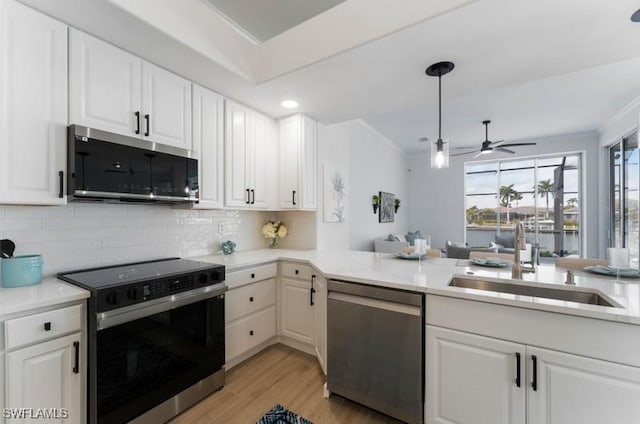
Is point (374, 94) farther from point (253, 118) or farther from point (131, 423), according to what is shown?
Answer: point (131, 423)

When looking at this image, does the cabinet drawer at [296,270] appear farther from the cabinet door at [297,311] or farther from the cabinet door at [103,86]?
the cabinet door at [103,86]

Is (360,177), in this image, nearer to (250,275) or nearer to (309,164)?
(309,164)

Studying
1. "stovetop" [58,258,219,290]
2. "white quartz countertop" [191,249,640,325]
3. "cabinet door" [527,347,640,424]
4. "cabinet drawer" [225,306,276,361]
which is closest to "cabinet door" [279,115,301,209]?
"white quartz countertop" [191,249,640,325]

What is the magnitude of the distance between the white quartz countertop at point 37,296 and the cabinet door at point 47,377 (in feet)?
0.65

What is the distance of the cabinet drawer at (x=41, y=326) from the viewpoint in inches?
49.7

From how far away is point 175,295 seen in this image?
1.83 m

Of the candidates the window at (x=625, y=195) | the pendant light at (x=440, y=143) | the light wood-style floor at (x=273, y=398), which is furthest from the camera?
the window at (x=625, y=195)

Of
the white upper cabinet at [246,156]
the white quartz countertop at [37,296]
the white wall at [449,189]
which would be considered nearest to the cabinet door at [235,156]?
the white upper cabinet at [246,156]

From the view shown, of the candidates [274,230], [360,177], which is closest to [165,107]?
[274,230]

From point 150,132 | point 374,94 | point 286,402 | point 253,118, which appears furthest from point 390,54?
point 286,402

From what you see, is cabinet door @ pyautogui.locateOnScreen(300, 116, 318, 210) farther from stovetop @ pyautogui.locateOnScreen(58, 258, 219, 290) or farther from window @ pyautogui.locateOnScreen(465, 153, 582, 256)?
window @ pyautogui.locateOnScreen(465, 153, 582, 256)

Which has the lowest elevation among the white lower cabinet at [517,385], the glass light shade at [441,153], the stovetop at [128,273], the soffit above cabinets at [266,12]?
the white lower cabinet at [517,385]

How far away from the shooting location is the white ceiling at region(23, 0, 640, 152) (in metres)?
1.54

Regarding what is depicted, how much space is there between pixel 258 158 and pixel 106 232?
1.49m
